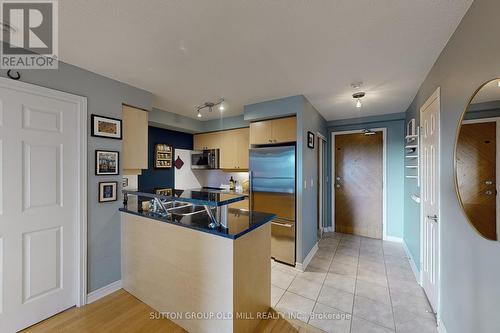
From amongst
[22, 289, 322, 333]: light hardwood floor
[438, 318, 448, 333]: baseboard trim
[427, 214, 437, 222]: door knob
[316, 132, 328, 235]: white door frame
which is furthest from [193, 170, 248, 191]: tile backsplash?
[438, 318, 448, 333]: baseboard trim

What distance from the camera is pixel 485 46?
1147mm

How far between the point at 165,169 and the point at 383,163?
4.31 meters

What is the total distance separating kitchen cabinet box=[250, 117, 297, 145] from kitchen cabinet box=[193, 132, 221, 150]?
1.08 metres

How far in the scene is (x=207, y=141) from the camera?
4.44m

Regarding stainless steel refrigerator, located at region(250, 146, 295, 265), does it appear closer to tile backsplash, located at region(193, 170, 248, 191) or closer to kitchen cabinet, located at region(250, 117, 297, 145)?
kitchen cabinet, located at region(250, 117, 297, 145)

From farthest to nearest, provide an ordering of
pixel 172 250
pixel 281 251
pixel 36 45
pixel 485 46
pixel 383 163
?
pixel 383 163 < pixel 281 251 < pixel 172 250 < pixel 36 45 < pixel 485 46

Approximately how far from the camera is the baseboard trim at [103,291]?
7.16 ft

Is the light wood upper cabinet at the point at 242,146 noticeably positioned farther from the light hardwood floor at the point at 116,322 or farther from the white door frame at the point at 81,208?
the light hardwood floor at the point at 116,322

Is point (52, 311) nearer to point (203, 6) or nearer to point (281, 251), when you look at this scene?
point (281, 251)

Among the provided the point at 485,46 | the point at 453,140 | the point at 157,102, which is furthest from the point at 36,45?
the point at 453,140

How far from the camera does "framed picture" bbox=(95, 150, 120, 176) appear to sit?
223 cm

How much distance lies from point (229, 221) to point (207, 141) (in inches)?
112

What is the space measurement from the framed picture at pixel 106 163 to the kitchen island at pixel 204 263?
501 millimetres

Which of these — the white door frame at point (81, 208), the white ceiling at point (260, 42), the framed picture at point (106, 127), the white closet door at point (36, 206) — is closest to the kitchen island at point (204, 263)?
the white door frame at point (81, 208)
